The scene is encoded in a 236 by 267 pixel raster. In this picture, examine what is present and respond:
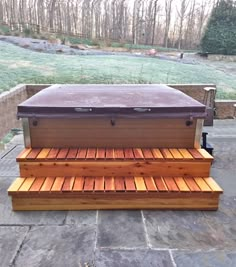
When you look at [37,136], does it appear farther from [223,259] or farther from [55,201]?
[223,259]

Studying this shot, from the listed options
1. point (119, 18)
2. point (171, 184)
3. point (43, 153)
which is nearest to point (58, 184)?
point (43, 153)

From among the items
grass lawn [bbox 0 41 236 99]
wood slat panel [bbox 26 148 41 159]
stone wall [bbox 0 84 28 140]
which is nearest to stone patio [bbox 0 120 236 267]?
wood slat panel [bbox 26 148 41 159]

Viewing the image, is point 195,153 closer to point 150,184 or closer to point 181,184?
point 181,184

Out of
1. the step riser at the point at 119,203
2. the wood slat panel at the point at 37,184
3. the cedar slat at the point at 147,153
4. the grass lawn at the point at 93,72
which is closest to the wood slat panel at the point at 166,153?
the cedar slat at the point at 147,153

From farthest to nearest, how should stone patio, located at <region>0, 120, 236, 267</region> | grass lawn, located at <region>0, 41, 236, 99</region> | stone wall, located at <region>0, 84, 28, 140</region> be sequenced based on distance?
grass lawn, located at <region>0, 41, 236, 99</region>, stone wall, located at <region>0, 84, 28, 140</region>, stone patio, located at <region>0, 120, 236, 267</region>

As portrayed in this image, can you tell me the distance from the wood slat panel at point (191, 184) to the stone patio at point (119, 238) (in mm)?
211

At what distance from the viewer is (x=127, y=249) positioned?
1.89 m

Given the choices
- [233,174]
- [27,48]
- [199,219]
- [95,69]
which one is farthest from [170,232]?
[27,48]

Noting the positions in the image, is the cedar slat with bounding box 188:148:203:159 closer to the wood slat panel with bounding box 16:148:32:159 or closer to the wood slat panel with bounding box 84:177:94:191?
the wood slat panel with bounding box 84:177:94:191

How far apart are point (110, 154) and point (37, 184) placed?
717 mm

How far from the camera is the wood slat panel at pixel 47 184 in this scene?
2.29 metres

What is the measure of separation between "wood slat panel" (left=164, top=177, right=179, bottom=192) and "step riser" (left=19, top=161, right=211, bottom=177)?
0.06 metres

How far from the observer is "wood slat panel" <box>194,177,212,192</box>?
2.33 metres

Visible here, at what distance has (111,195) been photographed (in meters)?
2.31
